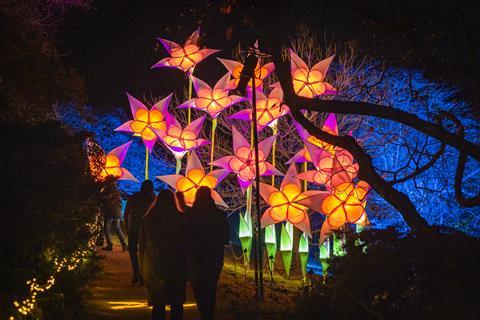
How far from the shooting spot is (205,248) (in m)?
5.83

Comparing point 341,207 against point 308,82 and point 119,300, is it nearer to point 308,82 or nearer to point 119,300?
point 308,82

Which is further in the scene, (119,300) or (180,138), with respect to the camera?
(180,138)

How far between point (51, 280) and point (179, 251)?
5.36ft

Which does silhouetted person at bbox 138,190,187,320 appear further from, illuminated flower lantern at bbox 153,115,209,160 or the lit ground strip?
illuminated flower lantern at bbox 153,115,209,160

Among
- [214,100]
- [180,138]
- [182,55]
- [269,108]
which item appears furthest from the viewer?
[182,55]

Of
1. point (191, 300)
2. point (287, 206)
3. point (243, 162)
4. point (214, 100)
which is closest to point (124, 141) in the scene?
point (214, 100)

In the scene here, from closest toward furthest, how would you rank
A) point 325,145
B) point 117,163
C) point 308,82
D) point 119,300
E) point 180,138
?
point 119,300 → point 325,145 → point 308,82 → point 180,138 → point 117,163

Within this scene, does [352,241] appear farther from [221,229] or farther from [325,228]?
[325,228]

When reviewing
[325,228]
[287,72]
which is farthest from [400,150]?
[287,72]

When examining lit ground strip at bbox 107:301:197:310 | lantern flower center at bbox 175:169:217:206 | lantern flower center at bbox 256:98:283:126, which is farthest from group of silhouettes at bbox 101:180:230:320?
lantern flower center at bbox 256:98:283:126

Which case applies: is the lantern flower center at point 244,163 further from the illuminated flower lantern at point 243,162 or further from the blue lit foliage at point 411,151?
the blue lit foliage at point 411,151

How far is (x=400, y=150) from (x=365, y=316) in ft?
40.5

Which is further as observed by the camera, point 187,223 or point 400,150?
point 400,150

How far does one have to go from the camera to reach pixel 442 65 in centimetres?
593
